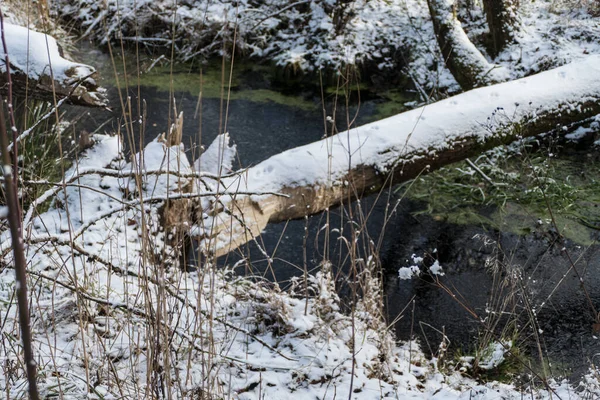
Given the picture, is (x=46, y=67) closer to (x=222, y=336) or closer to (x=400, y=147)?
(x=222, y=336)

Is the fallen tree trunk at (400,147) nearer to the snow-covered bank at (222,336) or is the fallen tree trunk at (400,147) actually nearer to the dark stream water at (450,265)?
the dark stream water at (450,265)

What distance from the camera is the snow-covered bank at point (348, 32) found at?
617 centimetres

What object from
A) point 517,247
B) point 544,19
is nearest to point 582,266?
point 517,247

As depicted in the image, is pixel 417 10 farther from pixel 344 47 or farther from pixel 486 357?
pixel 486 357

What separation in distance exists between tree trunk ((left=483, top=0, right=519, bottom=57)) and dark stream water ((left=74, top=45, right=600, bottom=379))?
2.38m

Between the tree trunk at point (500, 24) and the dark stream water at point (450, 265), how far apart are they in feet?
7.81

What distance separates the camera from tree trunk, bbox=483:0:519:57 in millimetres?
6172

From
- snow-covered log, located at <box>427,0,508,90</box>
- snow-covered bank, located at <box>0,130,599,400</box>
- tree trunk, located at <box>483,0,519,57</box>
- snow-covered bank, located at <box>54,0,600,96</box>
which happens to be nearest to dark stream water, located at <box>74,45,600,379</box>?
snow-covered bank, located at <box>0,130,599,400</box>

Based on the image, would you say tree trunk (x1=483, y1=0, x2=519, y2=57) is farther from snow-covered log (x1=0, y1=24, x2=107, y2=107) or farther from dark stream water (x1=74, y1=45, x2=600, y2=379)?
snow-covered log (x1=0, y1=24, x2=107, y2=107)

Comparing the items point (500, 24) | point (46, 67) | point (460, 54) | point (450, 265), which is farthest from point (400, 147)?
point (500, 24)

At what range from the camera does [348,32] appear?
675cm

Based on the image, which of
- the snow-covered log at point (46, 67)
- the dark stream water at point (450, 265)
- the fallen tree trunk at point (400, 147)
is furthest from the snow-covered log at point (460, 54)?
the snow-covered log at point (46, 67)

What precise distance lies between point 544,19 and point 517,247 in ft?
12.8

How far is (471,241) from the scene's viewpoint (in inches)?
155
